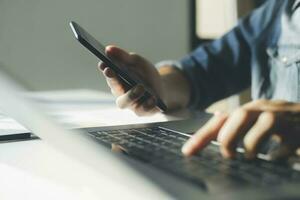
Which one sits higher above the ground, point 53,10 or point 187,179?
point 53,10

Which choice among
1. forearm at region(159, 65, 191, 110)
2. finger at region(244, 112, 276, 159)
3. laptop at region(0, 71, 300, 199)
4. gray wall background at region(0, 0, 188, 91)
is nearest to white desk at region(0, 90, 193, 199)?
laptop at region(0, 71, 300, 199)

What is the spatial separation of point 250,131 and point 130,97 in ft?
1.04

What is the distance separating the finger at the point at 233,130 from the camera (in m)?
0.35

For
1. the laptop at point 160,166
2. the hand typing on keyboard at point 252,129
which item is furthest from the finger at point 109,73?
the hand typing on keyboard at point 252,129

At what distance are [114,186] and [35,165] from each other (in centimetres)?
12

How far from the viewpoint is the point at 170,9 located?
143 centimetres

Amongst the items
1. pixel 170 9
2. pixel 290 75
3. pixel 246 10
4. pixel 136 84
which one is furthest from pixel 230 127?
pixel 246 10

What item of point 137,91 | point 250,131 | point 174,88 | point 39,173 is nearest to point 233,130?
point 250,131

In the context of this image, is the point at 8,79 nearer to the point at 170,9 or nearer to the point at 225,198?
the point at 225,198

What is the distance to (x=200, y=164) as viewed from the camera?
0.33m

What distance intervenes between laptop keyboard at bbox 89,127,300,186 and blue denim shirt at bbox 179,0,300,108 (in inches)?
19.5

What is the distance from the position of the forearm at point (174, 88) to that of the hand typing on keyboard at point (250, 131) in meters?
0.41

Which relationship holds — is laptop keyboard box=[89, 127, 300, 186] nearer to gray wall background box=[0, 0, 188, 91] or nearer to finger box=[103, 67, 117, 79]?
finger box=[103, 67, 117, 79]

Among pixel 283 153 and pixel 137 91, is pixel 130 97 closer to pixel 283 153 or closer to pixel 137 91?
pixel 137 91
